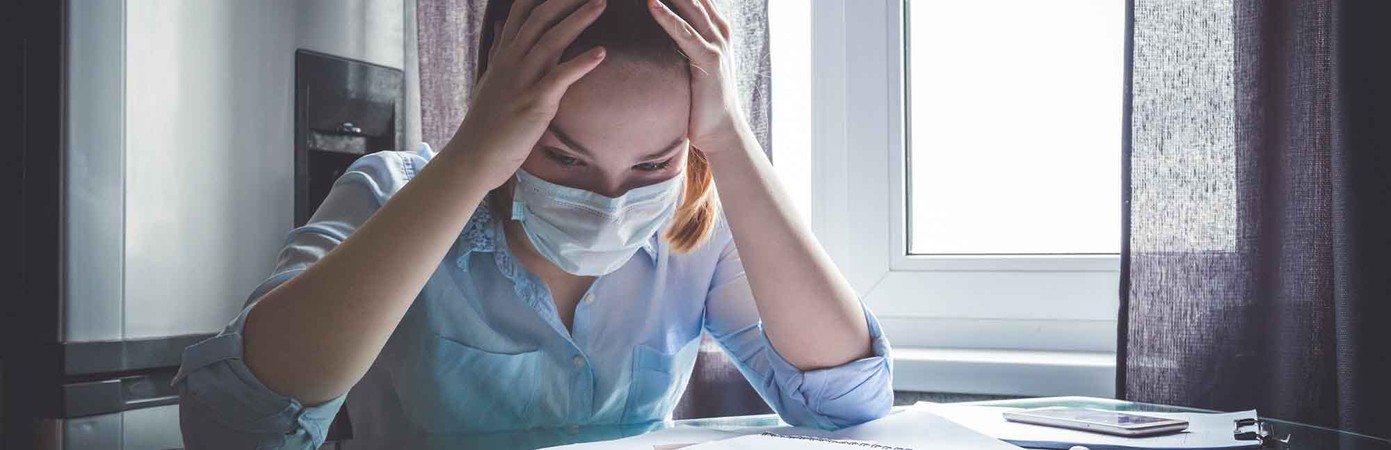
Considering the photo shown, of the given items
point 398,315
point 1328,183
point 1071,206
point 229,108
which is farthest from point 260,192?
point 1328,183

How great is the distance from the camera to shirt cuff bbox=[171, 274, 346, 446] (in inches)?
31.1

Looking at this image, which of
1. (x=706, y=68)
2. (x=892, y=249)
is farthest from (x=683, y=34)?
(x=892, y=249)

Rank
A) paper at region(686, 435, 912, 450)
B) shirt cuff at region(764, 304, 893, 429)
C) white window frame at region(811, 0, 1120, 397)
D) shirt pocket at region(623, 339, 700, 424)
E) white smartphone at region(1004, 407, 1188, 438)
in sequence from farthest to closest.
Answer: white window frame at region(811, 0, 1120, 397)
shirt pocket at region(623, 339, 700, 424)
shirt cuff at region(764, 304, 893, 429)
white smartphone at region(1004, 407, 1188, 438)
paper at region(686, 435, 912, 450)

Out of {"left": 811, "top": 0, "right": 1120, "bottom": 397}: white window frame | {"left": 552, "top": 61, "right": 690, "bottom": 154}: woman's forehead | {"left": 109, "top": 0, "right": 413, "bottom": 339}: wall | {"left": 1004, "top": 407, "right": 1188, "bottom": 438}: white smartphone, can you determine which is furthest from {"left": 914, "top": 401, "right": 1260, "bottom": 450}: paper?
{"left": 109, "top": 0, "right": 413, "bottom": 339}: wall

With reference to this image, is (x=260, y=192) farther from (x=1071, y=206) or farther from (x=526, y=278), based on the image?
(x=1071, y=206)

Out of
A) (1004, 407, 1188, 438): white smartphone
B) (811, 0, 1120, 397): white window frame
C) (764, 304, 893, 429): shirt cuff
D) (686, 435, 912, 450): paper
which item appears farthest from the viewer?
(811, 0, 1120, 397): white window frame

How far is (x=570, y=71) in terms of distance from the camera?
2.70ft

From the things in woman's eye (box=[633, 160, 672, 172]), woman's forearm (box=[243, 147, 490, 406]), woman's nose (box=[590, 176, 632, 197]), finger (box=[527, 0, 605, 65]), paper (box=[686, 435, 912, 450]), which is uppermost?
finger (box=[527, 0, 605, 65])

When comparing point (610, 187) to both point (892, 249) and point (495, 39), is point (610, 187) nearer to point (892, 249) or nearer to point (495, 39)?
point (495, 39)

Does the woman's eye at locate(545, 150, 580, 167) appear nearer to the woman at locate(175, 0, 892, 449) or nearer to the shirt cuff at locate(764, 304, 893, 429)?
the woman at locate(175, 0, 892, 449)

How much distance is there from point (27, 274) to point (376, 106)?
627mm

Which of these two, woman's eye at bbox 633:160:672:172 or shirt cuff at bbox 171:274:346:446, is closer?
shirt cuff at bbox 171:274:346:446

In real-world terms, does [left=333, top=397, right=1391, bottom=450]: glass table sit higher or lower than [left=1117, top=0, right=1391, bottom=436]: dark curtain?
lower

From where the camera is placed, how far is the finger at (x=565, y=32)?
0.84 metres
